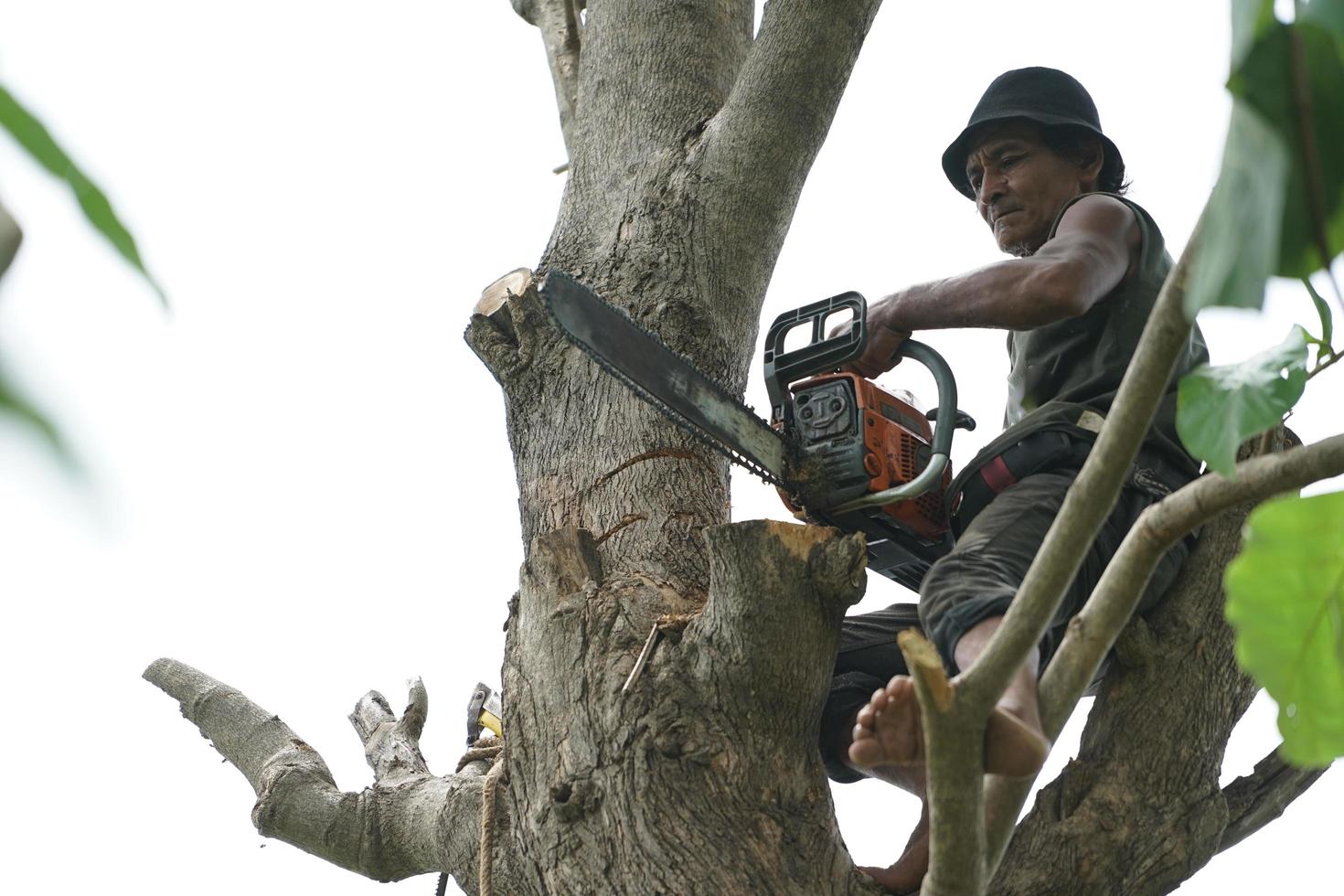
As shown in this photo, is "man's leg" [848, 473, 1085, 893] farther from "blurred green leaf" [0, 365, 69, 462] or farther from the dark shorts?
"blurred green leaf" [0, 365, 69, 462]

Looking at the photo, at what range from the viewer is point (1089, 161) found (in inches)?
111

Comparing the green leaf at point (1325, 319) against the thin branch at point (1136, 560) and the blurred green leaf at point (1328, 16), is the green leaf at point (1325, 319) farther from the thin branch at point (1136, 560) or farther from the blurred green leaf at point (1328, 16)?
the blurred green leaf at point (1328, 16)

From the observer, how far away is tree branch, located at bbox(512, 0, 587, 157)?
152 inches

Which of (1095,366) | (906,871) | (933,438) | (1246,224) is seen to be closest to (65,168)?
(1246,224)

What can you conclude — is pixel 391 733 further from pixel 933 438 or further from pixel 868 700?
pixel 933 438

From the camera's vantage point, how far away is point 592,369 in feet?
8.55

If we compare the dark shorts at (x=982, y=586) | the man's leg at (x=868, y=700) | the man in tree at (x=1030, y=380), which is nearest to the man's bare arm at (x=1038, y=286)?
the man in tree at (x=1030, y=380)

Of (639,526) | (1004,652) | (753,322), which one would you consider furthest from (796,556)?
(753,322)

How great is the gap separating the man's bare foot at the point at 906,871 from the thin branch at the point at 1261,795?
A: 451 millimetres

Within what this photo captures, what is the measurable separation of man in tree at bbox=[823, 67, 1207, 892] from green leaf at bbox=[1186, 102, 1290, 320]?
1.50 metres

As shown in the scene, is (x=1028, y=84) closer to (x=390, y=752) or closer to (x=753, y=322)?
(x=753, y=322)

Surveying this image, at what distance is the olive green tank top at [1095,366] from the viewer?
7.68 feet

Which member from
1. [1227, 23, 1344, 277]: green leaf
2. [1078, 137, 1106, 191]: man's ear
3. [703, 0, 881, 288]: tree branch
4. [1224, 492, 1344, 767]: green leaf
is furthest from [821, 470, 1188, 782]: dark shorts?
[1227, 23, 1344, 277]: green leaf

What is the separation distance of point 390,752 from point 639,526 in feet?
3.23
